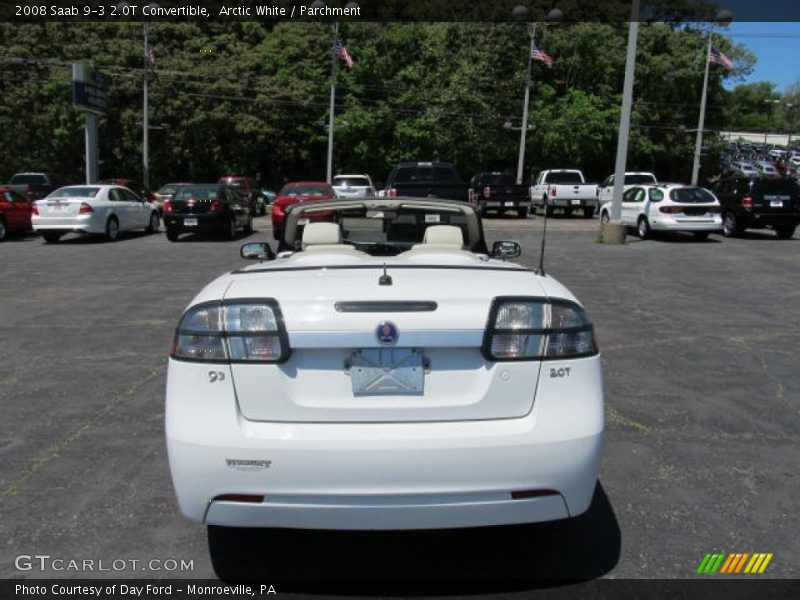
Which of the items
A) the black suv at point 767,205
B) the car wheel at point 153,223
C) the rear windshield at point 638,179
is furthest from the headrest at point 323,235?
the rear windshield at point 638,179

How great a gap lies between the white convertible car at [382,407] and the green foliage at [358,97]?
43.9m

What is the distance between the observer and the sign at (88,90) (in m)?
28.4

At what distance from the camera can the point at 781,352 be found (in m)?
7.66

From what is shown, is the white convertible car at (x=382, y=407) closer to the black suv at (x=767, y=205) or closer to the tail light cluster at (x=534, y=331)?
the tail light cluster at (x=534, y=331)

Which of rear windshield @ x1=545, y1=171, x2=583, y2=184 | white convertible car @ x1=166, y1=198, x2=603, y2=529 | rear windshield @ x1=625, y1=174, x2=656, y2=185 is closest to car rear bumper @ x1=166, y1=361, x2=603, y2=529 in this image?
white convertible car @ x1=166, y1=198, x2=603, y2=529

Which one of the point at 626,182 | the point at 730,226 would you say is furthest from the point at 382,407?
the point at 626,182

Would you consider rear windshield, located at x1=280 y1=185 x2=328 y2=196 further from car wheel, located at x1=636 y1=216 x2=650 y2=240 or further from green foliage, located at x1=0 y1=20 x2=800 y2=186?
green foliage, located at x1=0 y1=20 x2=800 y2=186

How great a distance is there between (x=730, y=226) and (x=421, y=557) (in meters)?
20.6

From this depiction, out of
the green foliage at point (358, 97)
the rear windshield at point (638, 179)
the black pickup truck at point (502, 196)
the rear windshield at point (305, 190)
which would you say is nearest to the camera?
the rear windshield at point (305, 190)

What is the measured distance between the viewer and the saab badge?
299cm

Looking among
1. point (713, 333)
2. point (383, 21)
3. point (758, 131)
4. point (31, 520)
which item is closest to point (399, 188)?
point (713, 333)

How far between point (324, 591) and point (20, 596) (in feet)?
4.13

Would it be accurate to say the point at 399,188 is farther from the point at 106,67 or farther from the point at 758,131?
the point at 758,131

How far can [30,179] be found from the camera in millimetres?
33031
